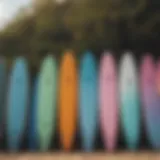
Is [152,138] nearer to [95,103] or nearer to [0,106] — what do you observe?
[95,103]

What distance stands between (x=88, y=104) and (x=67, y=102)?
48mm

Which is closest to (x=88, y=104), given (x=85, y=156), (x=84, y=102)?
(x=84, y=102)

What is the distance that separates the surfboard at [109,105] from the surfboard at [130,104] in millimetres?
16

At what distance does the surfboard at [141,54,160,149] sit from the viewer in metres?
0.83

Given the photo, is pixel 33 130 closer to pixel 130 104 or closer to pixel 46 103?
pixel 46 103

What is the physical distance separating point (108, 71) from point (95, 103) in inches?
3.3

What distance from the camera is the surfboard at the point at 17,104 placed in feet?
2.77

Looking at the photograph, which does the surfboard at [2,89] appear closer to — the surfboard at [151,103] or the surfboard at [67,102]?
the surfboard at [67,102]

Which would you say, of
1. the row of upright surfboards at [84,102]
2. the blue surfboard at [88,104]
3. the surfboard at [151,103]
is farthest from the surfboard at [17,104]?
the surfboard at [151,103]

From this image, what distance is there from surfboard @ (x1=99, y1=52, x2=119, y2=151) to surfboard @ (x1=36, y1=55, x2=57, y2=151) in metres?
0.11

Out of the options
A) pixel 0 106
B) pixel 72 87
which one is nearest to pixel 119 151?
pixel 72 87

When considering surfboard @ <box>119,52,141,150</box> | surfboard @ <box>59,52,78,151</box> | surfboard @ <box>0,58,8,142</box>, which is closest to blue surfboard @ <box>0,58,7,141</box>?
surfboard @ <box>0,58,8,142</box>

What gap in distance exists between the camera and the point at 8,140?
846 mm

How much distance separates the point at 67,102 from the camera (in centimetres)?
86
